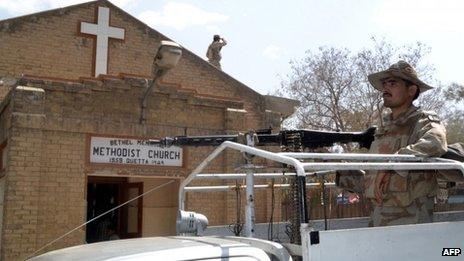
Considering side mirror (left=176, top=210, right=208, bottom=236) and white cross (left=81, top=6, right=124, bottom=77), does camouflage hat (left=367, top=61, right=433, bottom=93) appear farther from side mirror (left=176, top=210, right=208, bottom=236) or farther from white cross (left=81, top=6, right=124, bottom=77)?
white cross (left=81, top=6, right=124, bottom=77)

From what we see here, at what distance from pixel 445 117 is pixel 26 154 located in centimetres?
2357

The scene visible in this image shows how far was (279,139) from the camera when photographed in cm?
407

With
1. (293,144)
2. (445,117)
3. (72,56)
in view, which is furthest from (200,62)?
(445,117)

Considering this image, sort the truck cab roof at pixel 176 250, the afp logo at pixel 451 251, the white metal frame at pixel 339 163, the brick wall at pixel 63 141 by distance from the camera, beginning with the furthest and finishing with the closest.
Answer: the brick wall at pixel 63 141 < the afp logo at pixel 451 251 < the white metal frame at pixel 339 163 < the truck cab roof at pixel 176 250

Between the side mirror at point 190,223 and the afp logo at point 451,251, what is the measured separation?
1524mm

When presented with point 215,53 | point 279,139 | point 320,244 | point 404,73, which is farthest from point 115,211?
point 320,244

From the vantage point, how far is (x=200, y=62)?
1470 cm

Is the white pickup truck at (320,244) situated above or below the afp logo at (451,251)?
above

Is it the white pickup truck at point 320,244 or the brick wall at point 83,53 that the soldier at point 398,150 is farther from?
the brick wall at point 83,53

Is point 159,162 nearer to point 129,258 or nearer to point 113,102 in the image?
point 113,102

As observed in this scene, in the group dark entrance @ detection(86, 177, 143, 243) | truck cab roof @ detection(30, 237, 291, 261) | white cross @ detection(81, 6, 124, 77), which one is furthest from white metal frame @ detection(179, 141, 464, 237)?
white cross @ detection(81, 6, 124, 77)

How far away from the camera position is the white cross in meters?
13.8

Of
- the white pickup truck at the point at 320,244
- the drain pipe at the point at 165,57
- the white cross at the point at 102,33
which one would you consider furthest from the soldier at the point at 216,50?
the white pickup truck at the point at 320,244

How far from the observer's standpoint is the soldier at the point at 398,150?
4000 millimetres
